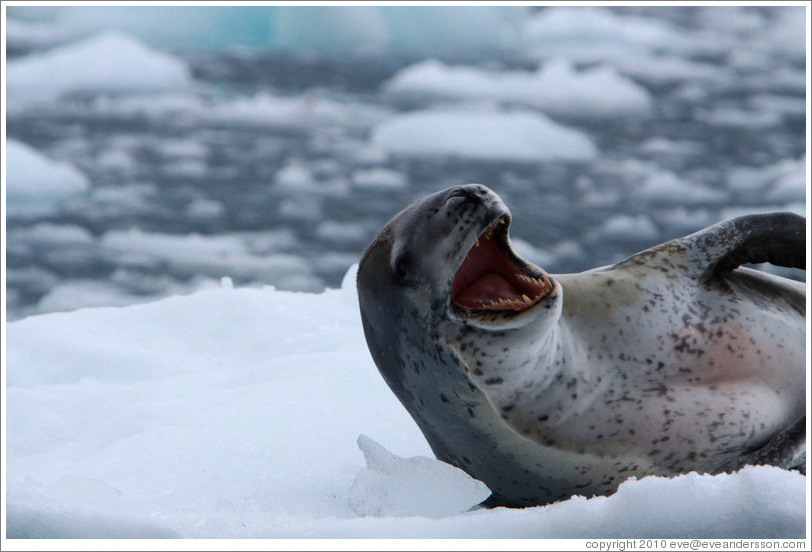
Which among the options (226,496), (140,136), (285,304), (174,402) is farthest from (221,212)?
(226,496)

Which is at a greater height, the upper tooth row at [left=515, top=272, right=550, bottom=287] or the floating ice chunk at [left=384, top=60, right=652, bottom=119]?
the floating ice chunk at [left=384, top=60, right=652, bottom=119]

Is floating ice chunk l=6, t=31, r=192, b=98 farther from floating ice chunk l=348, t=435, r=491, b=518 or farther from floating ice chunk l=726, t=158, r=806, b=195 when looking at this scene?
floating ice chunk l=348, t=435, r=491, b=518

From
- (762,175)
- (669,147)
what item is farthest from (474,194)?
(669,147)

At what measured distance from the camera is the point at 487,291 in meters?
2.62

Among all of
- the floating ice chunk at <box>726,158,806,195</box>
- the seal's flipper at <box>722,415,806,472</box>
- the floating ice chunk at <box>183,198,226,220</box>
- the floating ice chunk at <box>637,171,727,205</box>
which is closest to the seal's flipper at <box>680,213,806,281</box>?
the seal's flipper at <box>722,415,806,472</box>

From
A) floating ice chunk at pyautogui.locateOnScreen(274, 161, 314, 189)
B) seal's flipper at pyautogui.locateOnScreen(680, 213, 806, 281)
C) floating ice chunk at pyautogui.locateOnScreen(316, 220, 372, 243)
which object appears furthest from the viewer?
floating ice chunk at pyautogui.locateOnScreen(274, 161, 314, 189)

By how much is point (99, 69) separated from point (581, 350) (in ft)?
61.8

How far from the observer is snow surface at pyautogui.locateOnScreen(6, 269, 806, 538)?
2.54 meters

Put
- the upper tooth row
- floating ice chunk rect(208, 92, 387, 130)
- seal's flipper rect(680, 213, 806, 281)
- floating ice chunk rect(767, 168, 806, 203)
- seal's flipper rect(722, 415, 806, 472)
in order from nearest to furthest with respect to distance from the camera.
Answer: the upper tooth row, seal's flipper rect(722, 415, 806, 472), seal's flipper rect(680, 213, 806, 281), floating ice chunk rect(767, 168, 806, 203), floating ice chunk rect(208, 92, 387, 130)

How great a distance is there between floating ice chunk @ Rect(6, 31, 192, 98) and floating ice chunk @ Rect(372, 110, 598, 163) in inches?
195

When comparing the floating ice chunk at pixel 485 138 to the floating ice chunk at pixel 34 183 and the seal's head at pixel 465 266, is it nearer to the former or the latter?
the floating ice chunk at pixel 34 183

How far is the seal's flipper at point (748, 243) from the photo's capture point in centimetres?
327

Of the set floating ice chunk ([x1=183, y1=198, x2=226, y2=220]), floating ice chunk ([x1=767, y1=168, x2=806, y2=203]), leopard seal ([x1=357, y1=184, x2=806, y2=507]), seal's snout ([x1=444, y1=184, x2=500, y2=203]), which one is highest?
floating ice chunk ([x1=183, y1=198, x2=226, y2=220])

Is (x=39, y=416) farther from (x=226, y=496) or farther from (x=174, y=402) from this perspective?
(x=226, y=496)
